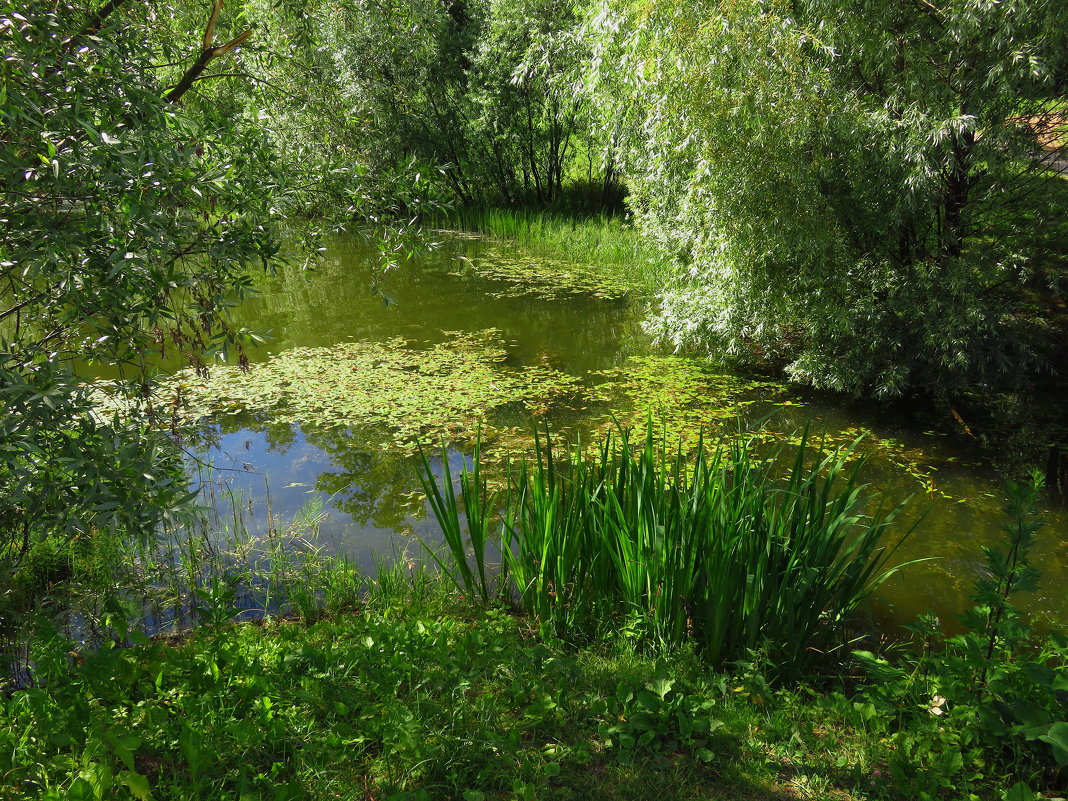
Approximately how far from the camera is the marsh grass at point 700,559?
8.07ft

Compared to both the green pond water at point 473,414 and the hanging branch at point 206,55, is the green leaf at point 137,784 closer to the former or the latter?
the green pond water at point 473,414

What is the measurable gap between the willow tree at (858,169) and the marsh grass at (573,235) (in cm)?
244

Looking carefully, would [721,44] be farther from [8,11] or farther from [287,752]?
[287,752]

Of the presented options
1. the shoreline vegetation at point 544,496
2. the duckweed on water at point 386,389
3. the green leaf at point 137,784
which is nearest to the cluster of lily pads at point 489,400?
the duckweed on water at point 386,389

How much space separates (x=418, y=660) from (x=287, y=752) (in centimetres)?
48

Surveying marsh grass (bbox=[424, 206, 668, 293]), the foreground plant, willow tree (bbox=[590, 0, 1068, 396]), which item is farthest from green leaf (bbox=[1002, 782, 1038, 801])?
marsh grass (bbox=[424, 206, 668, 293])

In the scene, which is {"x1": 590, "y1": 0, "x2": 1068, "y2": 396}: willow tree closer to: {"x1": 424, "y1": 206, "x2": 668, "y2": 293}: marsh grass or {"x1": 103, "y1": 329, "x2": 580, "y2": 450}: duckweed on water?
{"x1": 103, "y1": 329, "x2": 580, "y2": 450}: duckweed on water

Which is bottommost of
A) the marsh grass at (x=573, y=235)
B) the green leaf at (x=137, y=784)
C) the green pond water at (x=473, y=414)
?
the green pond water at (x=473, y=414)

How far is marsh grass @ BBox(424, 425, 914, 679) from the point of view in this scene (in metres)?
2.46

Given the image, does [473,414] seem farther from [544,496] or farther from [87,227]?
[87,227]

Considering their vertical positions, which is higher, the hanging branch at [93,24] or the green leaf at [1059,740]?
the hanging branch at [93,24]

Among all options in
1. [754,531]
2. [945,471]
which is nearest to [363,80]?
[945,471]

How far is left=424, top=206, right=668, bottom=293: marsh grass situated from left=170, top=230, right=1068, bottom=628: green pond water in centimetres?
110

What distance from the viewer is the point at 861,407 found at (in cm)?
567
